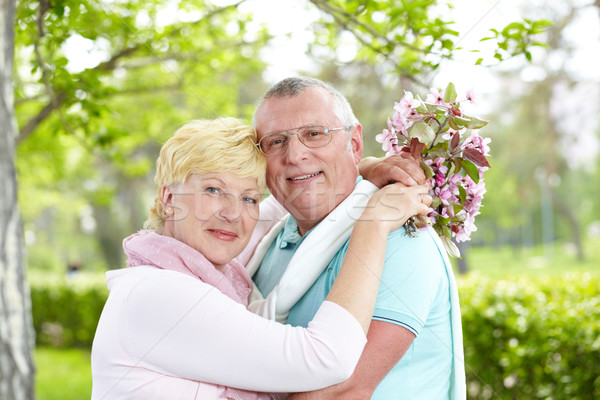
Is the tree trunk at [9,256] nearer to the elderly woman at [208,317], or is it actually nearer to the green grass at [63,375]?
the elderly woman at [208,317]

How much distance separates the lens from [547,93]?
26109mm

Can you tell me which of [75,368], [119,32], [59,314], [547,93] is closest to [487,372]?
[119,32]

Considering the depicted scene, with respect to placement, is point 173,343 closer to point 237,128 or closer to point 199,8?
A: point 237,128

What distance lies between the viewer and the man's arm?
1791mm

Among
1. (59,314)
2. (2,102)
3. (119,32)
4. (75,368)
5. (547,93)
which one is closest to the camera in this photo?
(2,102)

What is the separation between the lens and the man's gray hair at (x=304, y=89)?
238cm

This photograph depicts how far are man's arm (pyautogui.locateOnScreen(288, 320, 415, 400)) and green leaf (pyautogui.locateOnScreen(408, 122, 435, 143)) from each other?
2.37ft

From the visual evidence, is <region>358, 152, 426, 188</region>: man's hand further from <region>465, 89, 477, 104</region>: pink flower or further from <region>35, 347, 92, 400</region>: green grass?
<region>35, 347, 92, 400</region>: green grass

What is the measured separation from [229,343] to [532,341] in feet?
10.1

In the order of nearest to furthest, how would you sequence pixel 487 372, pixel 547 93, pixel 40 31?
pixel 40 31 < pixel 487 372 < pixel 547 93

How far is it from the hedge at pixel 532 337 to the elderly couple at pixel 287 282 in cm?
209

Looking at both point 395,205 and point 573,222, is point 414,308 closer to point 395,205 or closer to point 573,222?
point 395,205

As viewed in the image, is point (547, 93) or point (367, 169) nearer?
point (367, 169)

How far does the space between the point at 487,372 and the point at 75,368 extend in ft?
24.1
